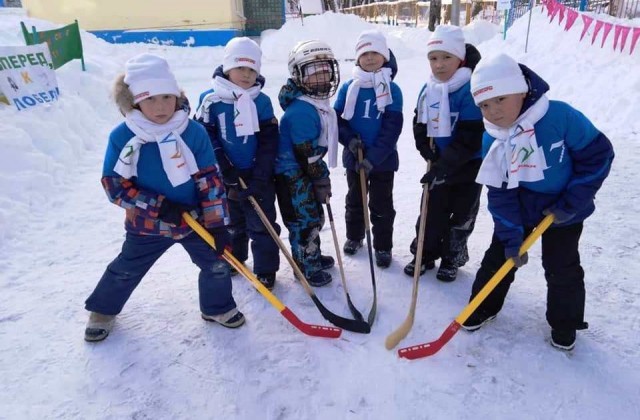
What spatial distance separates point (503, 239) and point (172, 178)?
188 cm

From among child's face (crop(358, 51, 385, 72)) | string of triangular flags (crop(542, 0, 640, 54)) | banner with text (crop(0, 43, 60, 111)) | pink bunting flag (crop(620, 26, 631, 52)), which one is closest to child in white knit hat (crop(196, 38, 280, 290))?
child's face (crop(358, 51, 385, 72))

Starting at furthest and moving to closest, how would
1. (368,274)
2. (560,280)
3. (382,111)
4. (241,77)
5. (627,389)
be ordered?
(368,274) < (382,111) < (241,77) < (560,280) < (627,389)

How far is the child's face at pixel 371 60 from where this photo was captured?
3.20 m

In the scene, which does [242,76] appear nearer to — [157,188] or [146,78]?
[146,78]

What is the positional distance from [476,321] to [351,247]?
127cm

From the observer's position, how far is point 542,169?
2.32 metres

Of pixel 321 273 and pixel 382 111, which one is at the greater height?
Result: pixel 382 111

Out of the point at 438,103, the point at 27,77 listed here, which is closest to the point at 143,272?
the point at 438,103

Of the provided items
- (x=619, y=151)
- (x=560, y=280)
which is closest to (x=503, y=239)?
(x=560, y=280)

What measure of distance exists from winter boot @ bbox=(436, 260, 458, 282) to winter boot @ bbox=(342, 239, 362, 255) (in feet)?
2.39

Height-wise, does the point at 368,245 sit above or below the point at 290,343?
above

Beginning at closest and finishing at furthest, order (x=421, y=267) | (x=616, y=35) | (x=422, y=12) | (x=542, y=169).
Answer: (x=542, y=169) → (x=421, y=267) → (x=616, y=35) → (x=422, y=12)

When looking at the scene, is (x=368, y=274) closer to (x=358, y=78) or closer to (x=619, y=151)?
(x=358, y=78)

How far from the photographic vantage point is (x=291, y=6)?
38.0 metres
